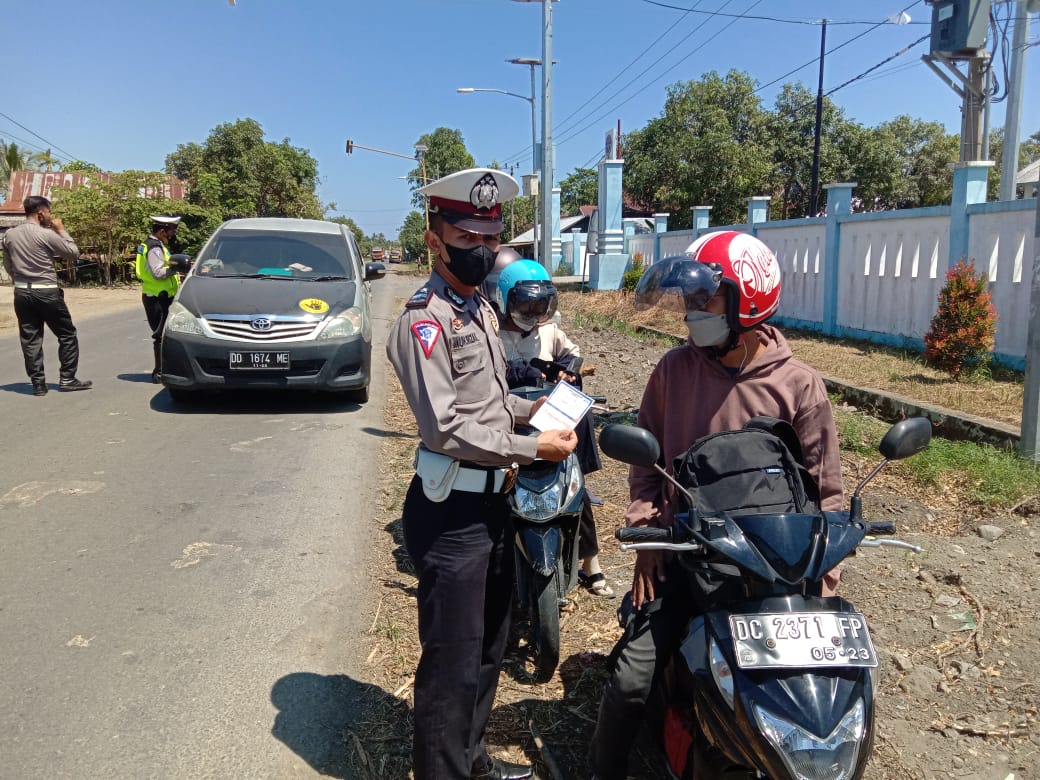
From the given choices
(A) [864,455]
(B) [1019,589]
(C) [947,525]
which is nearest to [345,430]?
(A) [864,455]

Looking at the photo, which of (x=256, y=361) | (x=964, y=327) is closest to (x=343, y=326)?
(x=256, y=361)

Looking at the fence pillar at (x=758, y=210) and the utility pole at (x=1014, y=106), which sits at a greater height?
the utility pole at (x=1014, y=106)

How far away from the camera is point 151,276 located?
8.98 metres

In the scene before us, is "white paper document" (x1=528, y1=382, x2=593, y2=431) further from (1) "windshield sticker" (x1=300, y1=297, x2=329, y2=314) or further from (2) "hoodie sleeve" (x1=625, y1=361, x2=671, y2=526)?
(1) "windshield sticker" (x1=300, y1=297, x2=329, y2=314)

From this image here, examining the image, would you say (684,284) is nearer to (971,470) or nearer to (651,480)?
(651,480)

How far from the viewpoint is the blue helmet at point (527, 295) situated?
3.97 metres

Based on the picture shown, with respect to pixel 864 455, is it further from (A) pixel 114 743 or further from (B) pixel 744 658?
(A) pixel 114 743

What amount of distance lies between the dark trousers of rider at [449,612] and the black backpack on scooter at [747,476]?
590 mm

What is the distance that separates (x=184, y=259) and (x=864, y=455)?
680cm

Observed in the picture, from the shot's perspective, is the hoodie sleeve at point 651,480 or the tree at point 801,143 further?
the tree at point 801,143

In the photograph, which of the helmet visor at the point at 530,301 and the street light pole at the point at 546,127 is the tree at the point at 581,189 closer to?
the street light pole at the point at 546,127

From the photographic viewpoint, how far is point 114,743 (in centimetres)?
274

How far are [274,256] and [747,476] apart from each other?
7406 millimetres

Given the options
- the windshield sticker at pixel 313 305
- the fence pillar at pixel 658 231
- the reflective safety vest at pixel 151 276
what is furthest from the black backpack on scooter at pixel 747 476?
the fence pillar at pixel 658 231
